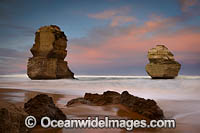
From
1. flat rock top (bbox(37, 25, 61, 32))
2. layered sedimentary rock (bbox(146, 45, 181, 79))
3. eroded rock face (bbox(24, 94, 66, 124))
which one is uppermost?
flat rock top (bbox(37, 25, 61, 32))

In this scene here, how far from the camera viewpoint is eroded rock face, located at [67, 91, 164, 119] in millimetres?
2672

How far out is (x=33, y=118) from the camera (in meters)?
1.93

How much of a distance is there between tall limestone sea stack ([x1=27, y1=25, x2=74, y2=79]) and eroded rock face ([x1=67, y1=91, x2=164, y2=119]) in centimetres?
1010

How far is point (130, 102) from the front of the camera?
305cm

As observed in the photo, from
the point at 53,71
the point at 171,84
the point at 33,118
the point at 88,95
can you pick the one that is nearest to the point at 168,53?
the point at 171,84

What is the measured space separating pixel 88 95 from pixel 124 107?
0.96 meters

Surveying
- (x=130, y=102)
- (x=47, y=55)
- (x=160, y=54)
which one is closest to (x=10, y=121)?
(x=130, y=102)

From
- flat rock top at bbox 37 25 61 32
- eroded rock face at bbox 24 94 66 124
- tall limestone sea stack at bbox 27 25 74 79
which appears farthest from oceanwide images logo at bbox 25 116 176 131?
flat rock top at bbox 37 25 61 32

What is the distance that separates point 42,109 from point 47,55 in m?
11.6

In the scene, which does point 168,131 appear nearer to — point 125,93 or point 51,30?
point 125,93

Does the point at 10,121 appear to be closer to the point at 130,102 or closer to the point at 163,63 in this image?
the point at 130,102

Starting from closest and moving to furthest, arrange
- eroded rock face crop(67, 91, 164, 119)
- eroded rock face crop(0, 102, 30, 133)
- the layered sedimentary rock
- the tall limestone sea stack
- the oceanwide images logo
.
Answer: eroded rock face crop(0, 102, 30, 133)
the oceanwide images logo
eroded rock face crop(67, 91, 164, 119)
the layered sedimentary rock
the tall limestone sea stack

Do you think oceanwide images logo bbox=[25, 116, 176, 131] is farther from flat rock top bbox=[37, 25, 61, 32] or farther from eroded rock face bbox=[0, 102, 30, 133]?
flat rock top bbox=[37, 25, 61, 32]

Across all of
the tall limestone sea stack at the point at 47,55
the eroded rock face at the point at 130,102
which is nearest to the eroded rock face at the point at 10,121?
the eroded rock face at the point at 130,102
